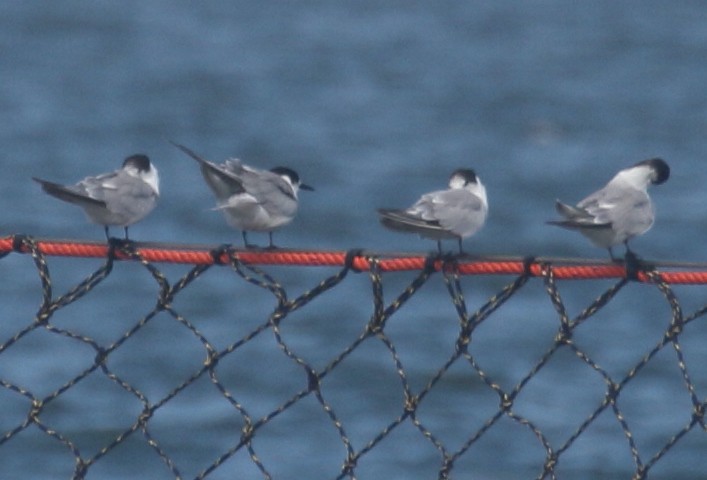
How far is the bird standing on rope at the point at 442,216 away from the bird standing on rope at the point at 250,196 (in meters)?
0.50

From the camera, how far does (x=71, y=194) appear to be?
5562mm

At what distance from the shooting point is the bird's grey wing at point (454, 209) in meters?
Result: 5.86

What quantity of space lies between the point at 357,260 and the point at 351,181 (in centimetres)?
1513

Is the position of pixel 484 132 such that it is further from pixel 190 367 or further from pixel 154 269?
pixel 154 269

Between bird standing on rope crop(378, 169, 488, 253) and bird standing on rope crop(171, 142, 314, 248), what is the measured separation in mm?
503

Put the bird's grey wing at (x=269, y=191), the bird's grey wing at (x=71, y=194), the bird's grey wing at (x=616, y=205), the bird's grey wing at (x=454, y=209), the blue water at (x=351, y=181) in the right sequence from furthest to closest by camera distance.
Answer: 1. the blue water at (x=351, y=181)
2. the bird's grey wing at (x=269, y=191)
3. the bird's grey wing at (x=616, y=205)
4. the bird's grey wing at (x=454, y=209)
5. the bird's grey wing at (x=71, y=194)

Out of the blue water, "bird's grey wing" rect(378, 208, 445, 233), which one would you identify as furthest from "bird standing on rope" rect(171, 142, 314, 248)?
the blue water

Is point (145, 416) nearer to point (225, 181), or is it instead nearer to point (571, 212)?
point (225, 181)

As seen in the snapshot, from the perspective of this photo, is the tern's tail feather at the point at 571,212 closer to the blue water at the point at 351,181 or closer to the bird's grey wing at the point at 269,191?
the bird's grey wing at the point at 269,191

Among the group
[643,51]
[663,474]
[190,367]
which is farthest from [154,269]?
[643,51]

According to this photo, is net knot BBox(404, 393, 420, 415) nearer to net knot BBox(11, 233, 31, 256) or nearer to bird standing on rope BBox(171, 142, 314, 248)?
net knot BBox(11, 233, 31, 256)

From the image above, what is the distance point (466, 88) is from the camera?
23.7 meters

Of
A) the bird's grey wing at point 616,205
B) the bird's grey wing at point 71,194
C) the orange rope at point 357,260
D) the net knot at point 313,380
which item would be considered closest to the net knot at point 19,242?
the orange rope at point 357,260

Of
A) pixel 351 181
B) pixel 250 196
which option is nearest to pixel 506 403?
pixel 250 196
